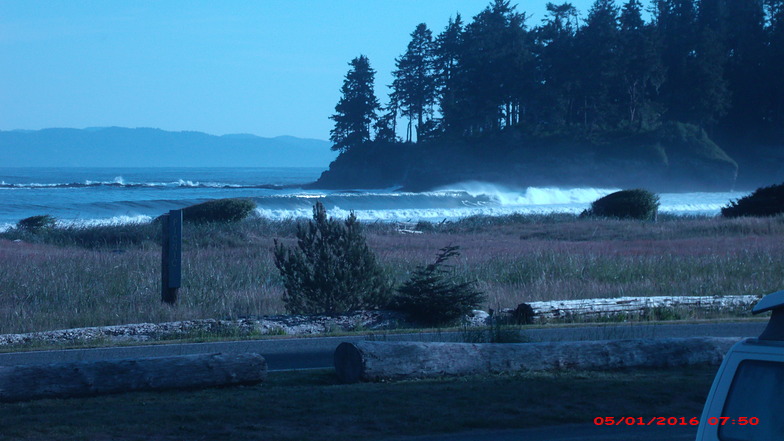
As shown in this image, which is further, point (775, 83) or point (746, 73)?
point (746, 73)

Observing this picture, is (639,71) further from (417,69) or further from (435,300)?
(435,300)

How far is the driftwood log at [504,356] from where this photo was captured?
790 centimetres

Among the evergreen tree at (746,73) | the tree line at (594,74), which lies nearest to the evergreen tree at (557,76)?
the tree line at (594,74)

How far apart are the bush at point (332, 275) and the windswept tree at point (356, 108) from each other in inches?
3050

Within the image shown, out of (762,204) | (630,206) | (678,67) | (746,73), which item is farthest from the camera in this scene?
(746,73)

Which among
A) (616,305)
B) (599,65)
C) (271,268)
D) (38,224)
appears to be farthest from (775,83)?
(616,305)

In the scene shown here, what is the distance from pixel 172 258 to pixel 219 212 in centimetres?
2103

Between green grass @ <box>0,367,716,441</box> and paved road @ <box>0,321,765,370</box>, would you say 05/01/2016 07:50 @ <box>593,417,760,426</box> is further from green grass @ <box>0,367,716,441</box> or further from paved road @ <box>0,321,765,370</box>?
paved road @ <box>0,321,765,370</box>

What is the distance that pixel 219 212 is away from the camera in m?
36.1

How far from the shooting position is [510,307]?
49.6 ft

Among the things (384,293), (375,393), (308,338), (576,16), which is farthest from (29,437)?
(576,16)

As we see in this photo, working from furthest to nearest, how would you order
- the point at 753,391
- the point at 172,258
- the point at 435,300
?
the point at 172,258 → the point at 435,300 → the point at 753,391

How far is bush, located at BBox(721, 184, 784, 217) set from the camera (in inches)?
1547

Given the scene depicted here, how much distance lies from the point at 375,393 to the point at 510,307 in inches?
317
